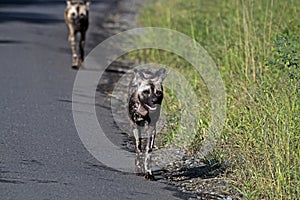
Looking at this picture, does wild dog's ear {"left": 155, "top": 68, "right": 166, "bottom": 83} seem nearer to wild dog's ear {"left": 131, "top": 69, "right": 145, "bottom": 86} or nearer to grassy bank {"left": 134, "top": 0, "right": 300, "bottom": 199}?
wild dog's ear {"left": 131, "top": 69, "right": 145, "bottom": 86}

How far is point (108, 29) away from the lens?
18688 mm

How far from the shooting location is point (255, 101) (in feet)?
30.7

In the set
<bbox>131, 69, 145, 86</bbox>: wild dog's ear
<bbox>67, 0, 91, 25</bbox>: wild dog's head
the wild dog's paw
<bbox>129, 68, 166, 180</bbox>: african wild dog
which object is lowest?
the wild dog's paw

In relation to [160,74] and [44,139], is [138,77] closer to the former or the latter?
[160,74]

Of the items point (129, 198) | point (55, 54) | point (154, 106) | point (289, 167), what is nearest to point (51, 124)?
point (154, 106)

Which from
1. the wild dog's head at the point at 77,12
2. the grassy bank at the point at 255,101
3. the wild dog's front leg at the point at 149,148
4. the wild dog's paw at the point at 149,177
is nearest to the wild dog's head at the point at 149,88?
the wild dog's front leg at the point at 149,148

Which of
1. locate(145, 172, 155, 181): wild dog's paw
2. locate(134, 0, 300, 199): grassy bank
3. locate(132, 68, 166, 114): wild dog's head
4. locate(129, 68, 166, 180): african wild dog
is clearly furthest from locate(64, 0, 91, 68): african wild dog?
locate(145, 172, 155, 181): wild dog's paw

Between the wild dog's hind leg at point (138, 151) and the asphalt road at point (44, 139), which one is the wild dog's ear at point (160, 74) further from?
the asphalt road at point (44, 139)

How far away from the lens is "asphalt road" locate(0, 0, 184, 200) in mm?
7234

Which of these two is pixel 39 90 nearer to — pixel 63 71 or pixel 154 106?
pixel 63 71

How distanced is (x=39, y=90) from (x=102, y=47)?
15.9 feet

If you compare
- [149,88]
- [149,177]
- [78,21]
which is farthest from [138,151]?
[78,21]

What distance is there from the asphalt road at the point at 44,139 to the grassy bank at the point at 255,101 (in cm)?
78

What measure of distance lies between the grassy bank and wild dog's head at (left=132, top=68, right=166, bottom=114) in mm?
913
